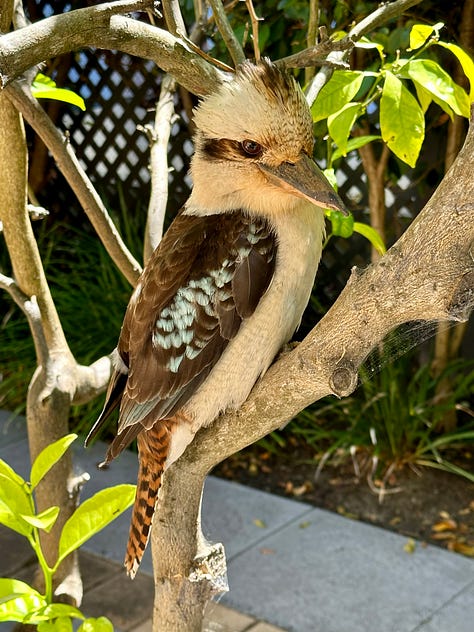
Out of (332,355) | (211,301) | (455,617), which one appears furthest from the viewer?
(455,617)

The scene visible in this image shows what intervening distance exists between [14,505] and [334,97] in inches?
39.4

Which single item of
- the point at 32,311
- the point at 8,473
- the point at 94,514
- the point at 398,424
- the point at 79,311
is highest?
the point at 32,311

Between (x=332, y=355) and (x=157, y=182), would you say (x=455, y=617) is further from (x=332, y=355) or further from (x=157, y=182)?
(x=332, y=355)

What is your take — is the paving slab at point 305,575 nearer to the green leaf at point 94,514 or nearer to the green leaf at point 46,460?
the green leaf at point 94,514

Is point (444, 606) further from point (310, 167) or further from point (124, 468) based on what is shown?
point (310, 167)

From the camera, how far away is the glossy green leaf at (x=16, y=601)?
1545 millimetres

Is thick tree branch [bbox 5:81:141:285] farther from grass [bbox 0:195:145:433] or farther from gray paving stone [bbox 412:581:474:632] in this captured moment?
grass [bbox 0:195:145:433]

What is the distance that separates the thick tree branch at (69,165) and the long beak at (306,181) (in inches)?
24.0

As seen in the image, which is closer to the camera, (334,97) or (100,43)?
(100,43)

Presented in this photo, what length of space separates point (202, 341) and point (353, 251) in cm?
297

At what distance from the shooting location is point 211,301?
61.5 inches

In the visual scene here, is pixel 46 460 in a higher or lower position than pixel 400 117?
lower

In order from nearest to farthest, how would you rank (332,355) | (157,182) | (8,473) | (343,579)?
(332,355)
(8,473)
(157,182)
(343,579)

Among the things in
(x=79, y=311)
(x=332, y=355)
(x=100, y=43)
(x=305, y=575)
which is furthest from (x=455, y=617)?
(x=79, y=311)
